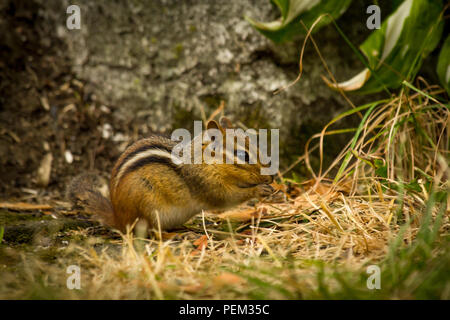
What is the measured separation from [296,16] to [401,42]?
2.55 feet

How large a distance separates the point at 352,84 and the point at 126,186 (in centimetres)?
182

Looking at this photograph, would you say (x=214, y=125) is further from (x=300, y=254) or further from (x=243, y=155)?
(x=300, y=254)

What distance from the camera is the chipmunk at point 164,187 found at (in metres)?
2.74

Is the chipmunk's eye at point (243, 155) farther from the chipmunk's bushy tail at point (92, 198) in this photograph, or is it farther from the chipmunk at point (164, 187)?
the chipmunk's bushy tail at point (92, 198)

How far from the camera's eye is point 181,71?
3906mm

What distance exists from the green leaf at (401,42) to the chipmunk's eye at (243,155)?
3.08ft

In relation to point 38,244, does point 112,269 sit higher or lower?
lower

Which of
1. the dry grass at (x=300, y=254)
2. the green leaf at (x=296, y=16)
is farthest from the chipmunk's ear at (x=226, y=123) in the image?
the green leaf at (x=296, y=16)

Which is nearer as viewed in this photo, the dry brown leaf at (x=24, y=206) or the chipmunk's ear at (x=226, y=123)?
the chipmunk's ear at (x=226, y=123)

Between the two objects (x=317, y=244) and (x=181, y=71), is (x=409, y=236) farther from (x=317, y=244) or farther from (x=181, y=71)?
(x=181, y=71)

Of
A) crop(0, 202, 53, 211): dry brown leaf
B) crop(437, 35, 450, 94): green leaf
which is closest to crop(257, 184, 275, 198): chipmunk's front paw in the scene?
crop(437, 35, 450, 94): green leaf

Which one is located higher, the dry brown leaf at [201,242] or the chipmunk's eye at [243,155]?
the chipmunk's eye at [243,155]

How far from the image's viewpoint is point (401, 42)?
305 cm
